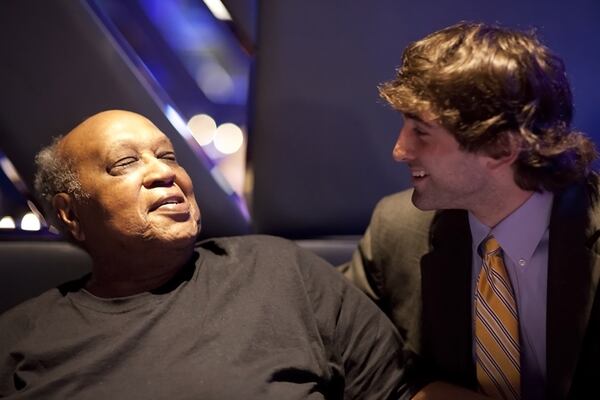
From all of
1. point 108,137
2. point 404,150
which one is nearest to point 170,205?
point 108,137

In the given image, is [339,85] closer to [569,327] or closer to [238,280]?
[238,280]

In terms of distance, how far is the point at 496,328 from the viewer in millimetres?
1482

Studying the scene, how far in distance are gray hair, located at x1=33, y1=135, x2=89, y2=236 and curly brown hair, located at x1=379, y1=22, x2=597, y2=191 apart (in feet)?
2.62

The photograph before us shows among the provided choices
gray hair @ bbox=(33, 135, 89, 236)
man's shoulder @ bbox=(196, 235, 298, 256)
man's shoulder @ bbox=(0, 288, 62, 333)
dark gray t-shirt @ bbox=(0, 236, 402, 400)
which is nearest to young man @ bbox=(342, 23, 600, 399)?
dark gray t-shirt @ bbox=(0, 236, 402, 400)

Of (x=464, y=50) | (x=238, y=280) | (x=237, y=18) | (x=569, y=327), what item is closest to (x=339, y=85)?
(x=237, y=18)

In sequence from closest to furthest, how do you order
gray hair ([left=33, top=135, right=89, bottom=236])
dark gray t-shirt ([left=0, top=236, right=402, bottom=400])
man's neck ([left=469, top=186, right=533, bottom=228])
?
dark gray t-shirt ([left=0, top=236, right=402, bottom=400]) → man's neck ([left=469, top=186, right=533, bottom=228]) → gray hair ([left=33, top=135, right=89, bottom=236])

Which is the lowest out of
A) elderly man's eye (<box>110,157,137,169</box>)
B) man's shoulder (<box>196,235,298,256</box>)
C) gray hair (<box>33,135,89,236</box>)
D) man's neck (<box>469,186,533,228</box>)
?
man's neck (<box>469,186,533,228</box>)

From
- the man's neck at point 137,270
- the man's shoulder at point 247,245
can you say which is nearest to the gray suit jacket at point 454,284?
the man's shoulder at point 247,245

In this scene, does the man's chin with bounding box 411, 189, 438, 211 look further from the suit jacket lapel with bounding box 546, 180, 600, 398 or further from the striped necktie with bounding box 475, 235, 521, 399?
the suit jacket lapel with bounding box 546, 180, 600, 398

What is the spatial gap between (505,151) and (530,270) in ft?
0.94

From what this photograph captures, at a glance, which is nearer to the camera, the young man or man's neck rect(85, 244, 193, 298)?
the young man

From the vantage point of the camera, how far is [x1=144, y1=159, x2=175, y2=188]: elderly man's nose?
1513 mm

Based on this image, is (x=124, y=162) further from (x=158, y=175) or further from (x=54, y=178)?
(x=54, y=178)

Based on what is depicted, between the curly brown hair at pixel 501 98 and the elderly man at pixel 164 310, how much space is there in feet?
1.64
